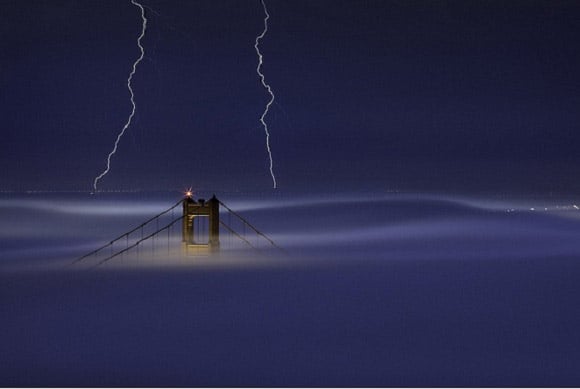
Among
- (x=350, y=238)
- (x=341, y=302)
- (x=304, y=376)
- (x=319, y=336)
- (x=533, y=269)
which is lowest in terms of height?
(x=304, y=376)

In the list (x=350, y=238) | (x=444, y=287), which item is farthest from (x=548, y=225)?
(x=444, y=287)

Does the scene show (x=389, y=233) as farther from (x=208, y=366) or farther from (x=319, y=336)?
(x=208, y=366)

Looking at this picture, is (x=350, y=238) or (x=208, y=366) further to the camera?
(x=350, y=238)

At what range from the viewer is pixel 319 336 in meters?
14.3

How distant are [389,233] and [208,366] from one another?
970 inches

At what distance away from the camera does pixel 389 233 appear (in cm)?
3631

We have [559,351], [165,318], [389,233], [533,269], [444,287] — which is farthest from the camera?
[389,233]

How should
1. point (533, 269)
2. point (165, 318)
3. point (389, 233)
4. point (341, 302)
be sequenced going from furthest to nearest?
point (389, 233), point (533, 269), point (341, 302), point (165, 318)

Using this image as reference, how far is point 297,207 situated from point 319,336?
41580mm

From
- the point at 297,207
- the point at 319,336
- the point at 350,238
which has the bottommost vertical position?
the point at 319,336

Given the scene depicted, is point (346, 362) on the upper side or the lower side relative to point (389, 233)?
lower

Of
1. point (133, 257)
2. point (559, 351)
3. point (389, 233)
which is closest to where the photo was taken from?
point (559, 351)

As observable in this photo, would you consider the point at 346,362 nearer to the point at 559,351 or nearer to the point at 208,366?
the point at 208,366

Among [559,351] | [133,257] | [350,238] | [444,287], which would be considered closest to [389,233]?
[350,238]
